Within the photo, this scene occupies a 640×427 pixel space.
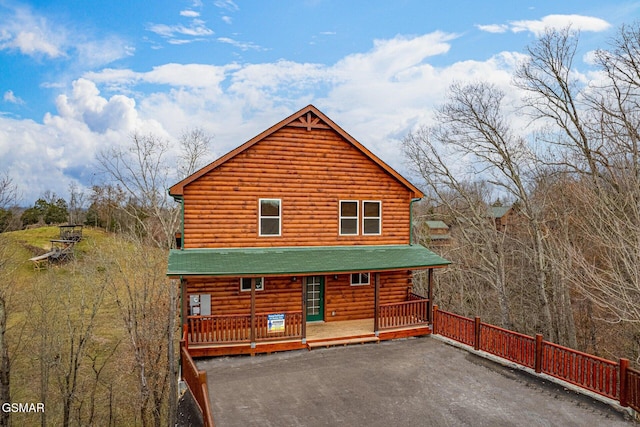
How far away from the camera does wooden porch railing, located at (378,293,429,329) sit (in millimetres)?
13359

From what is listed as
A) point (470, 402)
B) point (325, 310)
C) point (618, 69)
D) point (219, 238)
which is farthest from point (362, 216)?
point (618, 69)

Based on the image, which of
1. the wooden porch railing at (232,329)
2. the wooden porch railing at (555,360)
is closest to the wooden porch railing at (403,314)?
the wooden porch railing at (555,360)

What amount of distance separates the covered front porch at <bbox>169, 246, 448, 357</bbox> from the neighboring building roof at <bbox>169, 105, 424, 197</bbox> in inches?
94.8

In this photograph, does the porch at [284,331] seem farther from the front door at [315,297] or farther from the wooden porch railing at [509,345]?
the wooden porch railing at [509,345]

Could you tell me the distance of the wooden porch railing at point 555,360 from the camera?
8555mm

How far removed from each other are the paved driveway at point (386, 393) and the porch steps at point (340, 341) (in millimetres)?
312

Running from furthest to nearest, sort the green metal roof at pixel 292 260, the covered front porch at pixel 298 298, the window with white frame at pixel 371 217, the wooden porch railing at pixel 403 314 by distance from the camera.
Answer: the window with white frame at pixel 371 217
the wooden porch railing at pixel 403 314
the covered front porch at pixel 298 298
the green metal roof at pixel 292 260

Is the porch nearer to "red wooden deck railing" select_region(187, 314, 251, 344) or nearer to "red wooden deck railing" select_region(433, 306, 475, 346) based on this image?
"red wooden deck railing" select_region(187, 314, 251, 344)

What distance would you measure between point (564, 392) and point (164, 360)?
20224 millimetres

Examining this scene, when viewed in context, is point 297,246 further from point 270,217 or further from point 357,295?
point 357,295

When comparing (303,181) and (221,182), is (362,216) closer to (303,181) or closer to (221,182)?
(303,181)

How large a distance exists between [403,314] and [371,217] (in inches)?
152

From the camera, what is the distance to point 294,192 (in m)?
14.3

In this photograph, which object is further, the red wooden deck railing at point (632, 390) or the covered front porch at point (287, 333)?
the covered front porch at point (287, 333)
